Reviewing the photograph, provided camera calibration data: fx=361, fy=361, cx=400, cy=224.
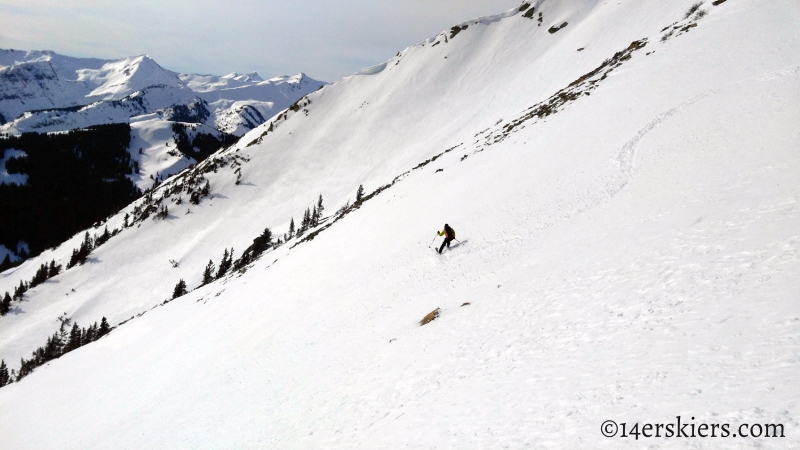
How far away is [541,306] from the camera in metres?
13.0

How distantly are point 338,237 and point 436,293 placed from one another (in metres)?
20.7

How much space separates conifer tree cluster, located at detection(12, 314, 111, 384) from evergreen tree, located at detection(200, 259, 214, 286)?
17329mm

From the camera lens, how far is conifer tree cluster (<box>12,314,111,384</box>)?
2649 inches

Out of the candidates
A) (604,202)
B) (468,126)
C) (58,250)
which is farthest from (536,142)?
(58,250)

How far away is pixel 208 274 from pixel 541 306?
79541mm

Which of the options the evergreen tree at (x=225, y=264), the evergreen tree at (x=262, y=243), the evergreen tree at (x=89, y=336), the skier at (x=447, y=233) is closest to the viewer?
the skier at (x=447, y=233)

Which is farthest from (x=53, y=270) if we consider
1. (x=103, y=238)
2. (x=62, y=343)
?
(x=62, y=343)

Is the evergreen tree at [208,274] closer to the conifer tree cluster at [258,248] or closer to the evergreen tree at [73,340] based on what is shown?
the conifer tree cluster at [258,248]

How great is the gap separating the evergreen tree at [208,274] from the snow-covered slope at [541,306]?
28213 mm

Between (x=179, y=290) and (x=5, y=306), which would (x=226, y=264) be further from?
(x=5, y=306)

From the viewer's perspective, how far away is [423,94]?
116250 mm

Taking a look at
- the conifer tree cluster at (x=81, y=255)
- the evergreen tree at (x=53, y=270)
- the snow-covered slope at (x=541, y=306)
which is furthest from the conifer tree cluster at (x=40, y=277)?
the snow-covered slope at (x=541, y=306)

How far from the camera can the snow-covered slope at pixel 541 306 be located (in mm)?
8062

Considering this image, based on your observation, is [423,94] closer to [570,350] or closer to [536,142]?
[536,142]
